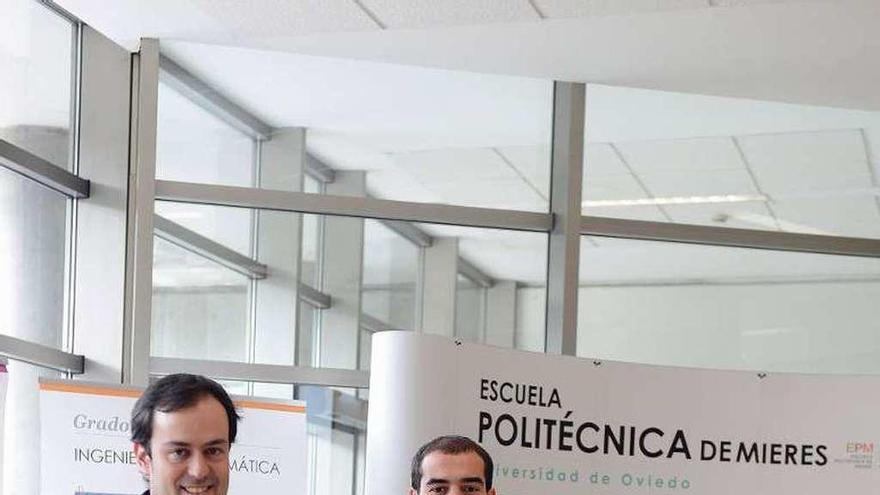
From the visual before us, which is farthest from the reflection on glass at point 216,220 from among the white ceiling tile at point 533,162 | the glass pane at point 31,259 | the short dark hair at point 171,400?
the short dark hair at point 171,400

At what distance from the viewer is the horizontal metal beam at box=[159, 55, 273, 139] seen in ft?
22.2

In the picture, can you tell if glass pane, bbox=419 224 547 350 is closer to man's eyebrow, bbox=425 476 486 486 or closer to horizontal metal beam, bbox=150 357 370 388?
horizontal metal beam, bbox=150 357 370 388

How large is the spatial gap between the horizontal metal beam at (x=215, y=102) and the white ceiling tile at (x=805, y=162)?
2318 millimetres

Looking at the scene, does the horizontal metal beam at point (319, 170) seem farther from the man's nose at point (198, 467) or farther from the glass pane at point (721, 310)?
the man's nose at point (198, 467)

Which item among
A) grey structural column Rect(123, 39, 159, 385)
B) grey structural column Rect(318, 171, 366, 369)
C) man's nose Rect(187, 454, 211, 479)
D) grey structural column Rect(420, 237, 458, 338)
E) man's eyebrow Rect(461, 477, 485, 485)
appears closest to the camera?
man's nose Rect(187, 454, 211, 479)

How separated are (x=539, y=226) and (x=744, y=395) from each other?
172 centimetres

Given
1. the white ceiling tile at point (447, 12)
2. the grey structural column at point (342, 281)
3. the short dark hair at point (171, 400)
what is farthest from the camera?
the grey structural column at point (342, 281)

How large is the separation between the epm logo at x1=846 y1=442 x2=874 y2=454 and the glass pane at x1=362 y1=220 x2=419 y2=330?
215 cm

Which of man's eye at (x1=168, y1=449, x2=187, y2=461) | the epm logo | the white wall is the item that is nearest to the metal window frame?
the white wall

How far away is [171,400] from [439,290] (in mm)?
4376

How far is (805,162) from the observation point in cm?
711

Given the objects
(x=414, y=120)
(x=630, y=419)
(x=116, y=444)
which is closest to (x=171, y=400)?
(x=116, y=444)

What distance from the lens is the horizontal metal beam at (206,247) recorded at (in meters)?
6.64

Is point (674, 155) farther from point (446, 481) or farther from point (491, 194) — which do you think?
point (446, 481)
